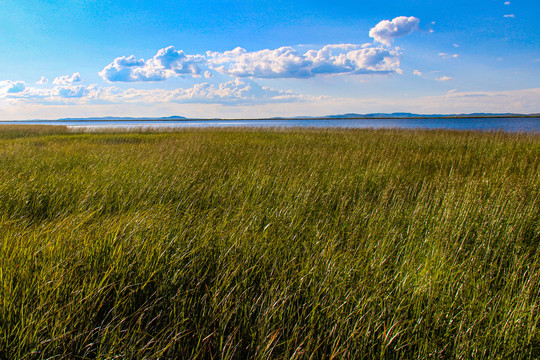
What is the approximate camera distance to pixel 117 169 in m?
5.30

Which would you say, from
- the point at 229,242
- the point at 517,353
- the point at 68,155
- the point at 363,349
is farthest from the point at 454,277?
the point at 68,155

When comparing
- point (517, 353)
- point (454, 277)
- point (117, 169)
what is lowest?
point (517, 353)

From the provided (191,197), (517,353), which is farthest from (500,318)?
(191,197)

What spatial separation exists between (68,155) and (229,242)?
6.67 m

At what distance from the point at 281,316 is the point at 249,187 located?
9.63 ft

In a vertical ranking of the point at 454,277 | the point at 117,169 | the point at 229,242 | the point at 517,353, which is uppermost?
the point at 117,169

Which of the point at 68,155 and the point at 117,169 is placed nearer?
the point at 117,169

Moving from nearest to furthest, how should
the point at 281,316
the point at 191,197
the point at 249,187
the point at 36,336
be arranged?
1. the point at 36,336
2. the point at 281,316
3. the point at 191,197
4. the point at 249,187

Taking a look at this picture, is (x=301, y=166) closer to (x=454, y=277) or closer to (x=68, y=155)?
(x=454, y=277)

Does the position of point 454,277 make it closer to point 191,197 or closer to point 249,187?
point 249,187

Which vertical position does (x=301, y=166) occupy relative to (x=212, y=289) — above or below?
above

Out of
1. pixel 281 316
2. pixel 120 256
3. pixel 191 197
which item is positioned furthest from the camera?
pixel 191 197

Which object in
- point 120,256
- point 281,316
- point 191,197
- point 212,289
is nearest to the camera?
point 281,316

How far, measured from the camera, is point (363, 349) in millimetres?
1544
